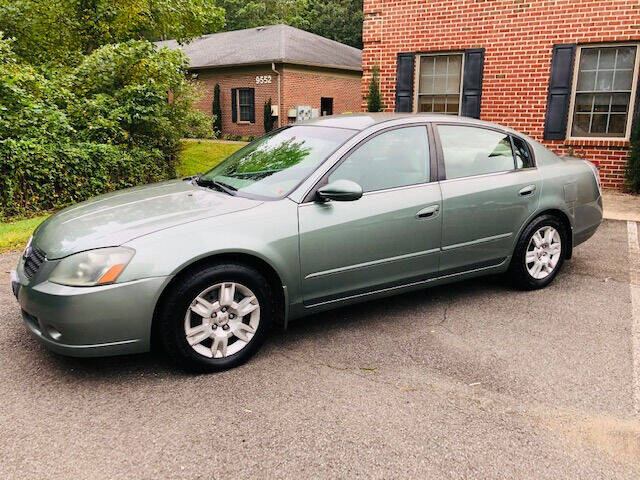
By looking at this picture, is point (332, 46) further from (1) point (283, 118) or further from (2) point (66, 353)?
(2) point (66, 353)

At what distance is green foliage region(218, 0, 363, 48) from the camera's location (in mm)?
41188

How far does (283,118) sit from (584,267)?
67.5 ft

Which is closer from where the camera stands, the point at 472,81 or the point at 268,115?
the point at 472,81

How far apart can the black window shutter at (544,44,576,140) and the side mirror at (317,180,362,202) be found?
25.9ft

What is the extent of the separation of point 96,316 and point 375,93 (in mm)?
9511

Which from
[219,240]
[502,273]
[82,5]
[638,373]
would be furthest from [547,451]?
[82,5]

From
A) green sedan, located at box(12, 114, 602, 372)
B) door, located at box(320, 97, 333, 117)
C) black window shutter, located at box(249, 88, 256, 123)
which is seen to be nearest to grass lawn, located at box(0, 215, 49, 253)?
green sedan, located at box(12, 114, 602, 372)

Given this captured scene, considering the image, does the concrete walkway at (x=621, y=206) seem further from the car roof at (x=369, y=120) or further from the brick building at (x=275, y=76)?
the brick building at (x=275, y=76)

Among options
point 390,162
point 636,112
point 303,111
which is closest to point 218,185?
point 390,162

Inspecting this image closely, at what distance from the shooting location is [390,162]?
4145 millimetres

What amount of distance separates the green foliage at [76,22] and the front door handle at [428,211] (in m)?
9.19

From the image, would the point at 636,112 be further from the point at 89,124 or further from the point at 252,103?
the point at 252,103

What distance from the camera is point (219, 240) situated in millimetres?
3320

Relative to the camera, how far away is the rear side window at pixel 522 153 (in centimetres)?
483
